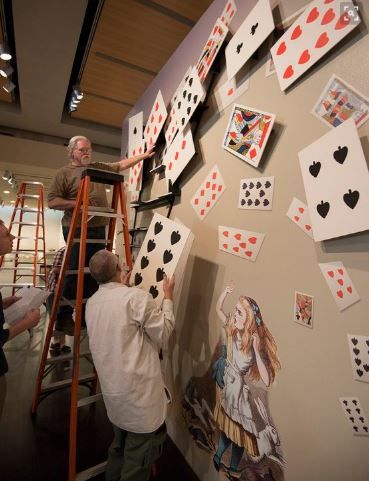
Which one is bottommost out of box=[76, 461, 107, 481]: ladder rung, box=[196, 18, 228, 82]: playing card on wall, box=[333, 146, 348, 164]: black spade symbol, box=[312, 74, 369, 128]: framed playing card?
box=[76, 461, 107, 481]: ladder rung

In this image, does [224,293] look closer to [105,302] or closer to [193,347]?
[193,347]

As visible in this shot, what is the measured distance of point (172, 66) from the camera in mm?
2447

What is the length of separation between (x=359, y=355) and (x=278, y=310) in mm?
355

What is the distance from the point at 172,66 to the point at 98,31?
885mm

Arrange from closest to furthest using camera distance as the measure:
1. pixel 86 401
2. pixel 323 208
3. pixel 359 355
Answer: pixel 359 355 → pixel 323 208 → pixel 86 401

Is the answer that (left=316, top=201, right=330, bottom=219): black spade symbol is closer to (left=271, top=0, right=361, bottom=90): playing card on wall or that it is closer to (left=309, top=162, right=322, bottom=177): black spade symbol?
(left=309, top=162, right=322, bottom=177): black spade symbol

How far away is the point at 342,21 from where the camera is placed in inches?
39.7

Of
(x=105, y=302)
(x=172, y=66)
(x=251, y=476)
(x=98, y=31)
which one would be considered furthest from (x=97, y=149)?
(x=251, y=476)

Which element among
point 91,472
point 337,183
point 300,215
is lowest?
point 91,472

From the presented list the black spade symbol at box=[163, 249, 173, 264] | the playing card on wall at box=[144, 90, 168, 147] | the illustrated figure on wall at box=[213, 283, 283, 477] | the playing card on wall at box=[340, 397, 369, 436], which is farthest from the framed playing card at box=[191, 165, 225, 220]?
the playing card on wall at box=[340, 397, 369, 436]

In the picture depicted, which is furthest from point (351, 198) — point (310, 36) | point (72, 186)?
point (72, 186)

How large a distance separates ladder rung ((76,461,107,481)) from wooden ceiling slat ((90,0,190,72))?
3440 millimetres

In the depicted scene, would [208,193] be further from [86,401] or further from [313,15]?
[86,401]

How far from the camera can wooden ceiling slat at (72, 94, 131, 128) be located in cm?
401
